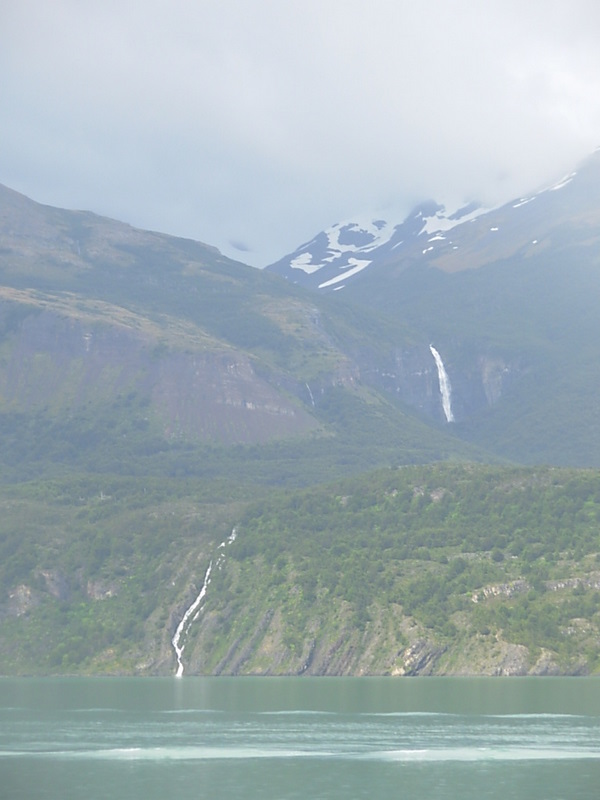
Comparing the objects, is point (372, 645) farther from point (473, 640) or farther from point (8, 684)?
point (8, 684)

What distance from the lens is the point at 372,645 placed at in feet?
648

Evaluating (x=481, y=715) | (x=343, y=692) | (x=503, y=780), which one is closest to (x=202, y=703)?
(x=343, y=692)

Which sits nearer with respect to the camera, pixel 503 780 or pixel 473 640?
pixel 503 780

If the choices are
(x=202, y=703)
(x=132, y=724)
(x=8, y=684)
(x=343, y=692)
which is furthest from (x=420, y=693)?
(x=8, y=684)

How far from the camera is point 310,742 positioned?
11662 centimetres

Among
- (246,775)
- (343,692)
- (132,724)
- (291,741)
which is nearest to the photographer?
(246,775)

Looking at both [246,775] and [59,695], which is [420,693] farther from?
[246,775]

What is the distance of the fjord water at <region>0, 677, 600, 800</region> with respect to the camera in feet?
308

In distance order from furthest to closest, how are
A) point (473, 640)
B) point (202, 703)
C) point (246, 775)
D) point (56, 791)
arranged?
point (473, 640) → point (202, 703) → point (246, 775) → point (56, 791)

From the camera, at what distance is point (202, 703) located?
511ft

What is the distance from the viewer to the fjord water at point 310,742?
94.0m

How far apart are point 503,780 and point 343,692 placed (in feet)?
233

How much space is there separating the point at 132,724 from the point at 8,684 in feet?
229

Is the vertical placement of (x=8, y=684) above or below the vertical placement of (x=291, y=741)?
below
